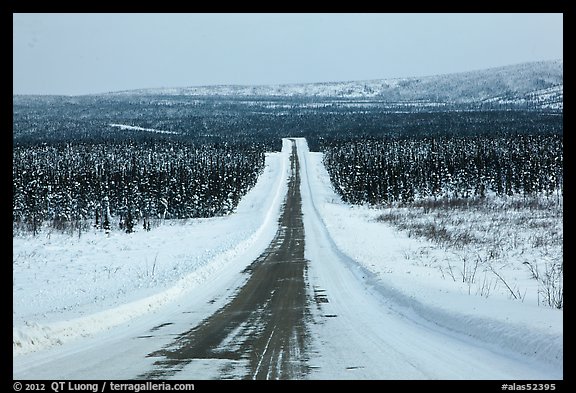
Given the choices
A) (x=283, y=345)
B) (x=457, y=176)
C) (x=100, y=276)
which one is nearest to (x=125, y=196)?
(x=457, y=176)

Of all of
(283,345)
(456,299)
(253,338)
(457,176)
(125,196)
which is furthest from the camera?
(457,176)

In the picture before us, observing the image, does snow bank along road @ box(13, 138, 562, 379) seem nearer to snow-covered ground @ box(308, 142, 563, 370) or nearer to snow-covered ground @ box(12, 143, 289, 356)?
snow-covered ground @ box(308, 142, 563, 370)

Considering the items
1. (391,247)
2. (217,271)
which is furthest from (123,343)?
(391,247)

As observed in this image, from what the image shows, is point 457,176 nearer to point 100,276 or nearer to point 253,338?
point 100,276

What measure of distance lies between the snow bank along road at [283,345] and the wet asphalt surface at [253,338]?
0.02m

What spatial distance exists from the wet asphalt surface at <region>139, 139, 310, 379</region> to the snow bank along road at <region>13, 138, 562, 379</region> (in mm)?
16

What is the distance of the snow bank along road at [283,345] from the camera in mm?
6754

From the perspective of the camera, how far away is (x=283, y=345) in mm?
8469

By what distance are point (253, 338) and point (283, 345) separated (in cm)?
77

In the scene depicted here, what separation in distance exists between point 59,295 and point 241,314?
29.3 feet

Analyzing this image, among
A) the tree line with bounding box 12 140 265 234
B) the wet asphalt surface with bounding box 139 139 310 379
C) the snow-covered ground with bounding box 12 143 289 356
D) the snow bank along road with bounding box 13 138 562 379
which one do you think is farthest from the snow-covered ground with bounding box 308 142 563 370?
the tree line with bounding box 12 140 265 234

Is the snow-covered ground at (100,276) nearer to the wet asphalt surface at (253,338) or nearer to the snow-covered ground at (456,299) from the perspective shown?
the wet asphalt surface at (253,338)

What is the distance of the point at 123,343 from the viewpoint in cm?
904

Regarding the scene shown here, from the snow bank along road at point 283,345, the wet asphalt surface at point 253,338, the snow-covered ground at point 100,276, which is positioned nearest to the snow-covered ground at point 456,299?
the snow bank along road at point 283,345
